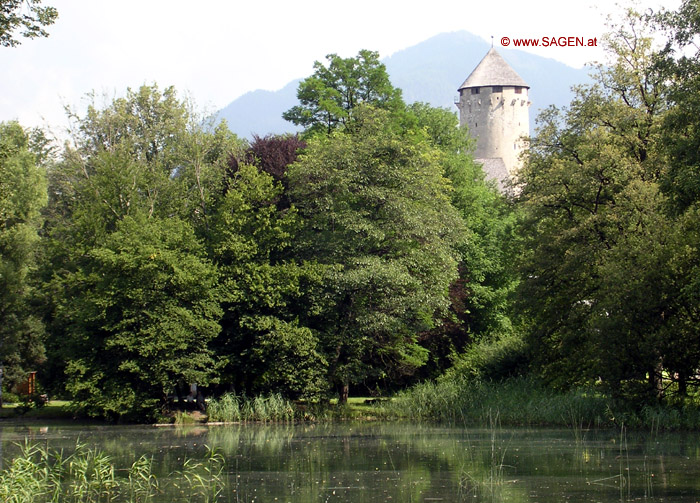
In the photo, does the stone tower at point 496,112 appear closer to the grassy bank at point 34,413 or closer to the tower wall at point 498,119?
the tower wall at point 498,119

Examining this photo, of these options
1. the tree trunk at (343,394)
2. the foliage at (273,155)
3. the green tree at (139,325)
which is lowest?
the tree trunk at (343,394)

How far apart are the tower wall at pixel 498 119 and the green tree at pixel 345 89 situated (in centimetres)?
4448

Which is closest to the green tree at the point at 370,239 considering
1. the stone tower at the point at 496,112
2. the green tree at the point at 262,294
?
the green tree at the point at 262,294

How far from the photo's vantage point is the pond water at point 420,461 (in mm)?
14102

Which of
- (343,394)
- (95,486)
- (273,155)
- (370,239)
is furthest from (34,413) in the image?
(95,486)

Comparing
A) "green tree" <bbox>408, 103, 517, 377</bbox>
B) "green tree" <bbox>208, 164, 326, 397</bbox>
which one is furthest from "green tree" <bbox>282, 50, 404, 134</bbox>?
"green tree" <bbox>208, 164, 326, 397</bbox>

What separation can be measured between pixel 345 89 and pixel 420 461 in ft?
90.8

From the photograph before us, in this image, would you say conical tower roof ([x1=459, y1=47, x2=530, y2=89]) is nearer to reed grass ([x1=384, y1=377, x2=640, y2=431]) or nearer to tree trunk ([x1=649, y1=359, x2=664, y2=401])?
reed grass ([x1=384, y1=377, x2=640, y2=431])

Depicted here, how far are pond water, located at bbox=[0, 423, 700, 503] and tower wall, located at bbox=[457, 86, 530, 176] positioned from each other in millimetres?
62077

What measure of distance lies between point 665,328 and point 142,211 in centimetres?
2011

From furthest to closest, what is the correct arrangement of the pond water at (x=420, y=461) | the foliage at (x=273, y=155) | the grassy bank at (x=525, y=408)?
the foliage at (x=273, y=155) → the grassy bank at (x=525, y=408) → the pond water at (x=420, y=461)

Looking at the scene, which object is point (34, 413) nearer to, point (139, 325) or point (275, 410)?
point (139, 325)

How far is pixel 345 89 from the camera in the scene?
4334cm

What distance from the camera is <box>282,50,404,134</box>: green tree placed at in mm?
42562
